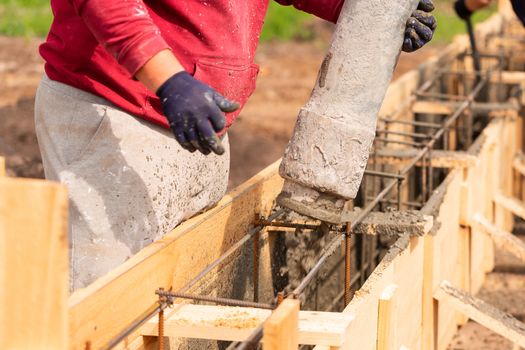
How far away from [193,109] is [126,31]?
0.34 metres

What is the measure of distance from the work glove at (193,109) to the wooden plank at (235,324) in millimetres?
602

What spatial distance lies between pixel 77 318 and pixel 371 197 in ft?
11.1

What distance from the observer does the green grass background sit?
1548cm

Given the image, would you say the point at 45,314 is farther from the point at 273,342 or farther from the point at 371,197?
the point at 371,197

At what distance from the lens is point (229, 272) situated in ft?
14.8

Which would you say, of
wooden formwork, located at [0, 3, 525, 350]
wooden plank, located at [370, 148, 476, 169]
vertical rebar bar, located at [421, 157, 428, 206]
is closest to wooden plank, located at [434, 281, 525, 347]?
wooden formwork, located at [0, 3, 525, 350]

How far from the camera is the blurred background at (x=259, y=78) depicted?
9859 mm

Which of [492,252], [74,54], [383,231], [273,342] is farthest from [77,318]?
[492,252]

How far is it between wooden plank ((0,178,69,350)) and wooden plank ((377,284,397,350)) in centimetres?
190

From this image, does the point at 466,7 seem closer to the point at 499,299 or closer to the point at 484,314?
the point at 499,299

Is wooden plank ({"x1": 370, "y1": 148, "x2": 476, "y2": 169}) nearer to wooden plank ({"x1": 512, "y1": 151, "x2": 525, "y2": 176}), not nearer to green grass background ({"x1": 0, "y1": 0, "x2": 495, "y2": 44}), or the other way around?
wooden plank ({"x1": 512, "y1": 151, "x2": 525, "y2": 176})

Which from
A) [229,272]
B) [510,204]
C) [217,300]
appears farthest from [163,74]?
[510,204]

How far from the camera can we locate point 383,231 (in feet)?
15.7

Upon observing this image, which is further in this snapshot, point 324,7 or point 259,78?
point 259,78
